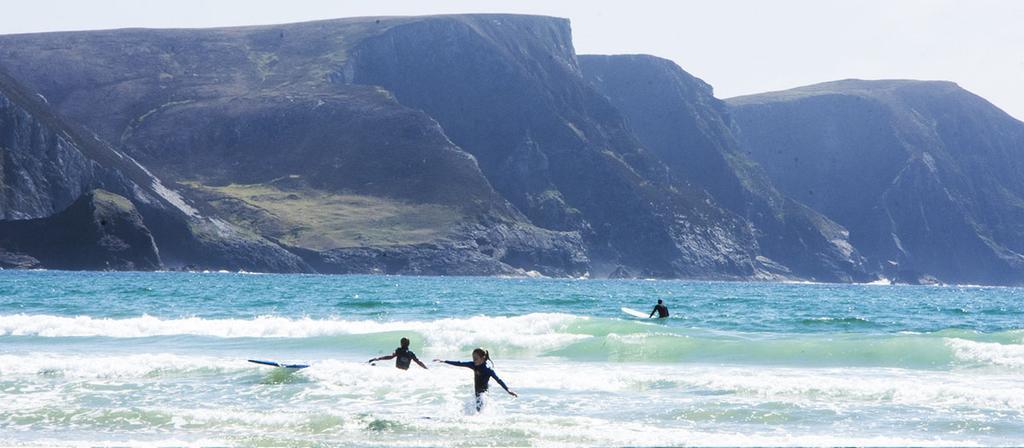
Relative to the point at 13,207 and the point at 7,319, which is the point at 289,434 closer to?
the point at 7,319

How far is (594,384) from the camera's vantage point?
30656 mm

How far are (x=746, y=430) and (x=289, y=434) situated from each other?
9.05 meters

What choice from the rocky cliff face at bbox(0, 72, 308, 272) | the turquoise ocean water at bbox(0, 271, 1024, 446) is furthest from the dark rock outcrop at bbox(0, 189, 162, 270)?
the turquoise ocean water at bbox(0, 271, 1024, 446)

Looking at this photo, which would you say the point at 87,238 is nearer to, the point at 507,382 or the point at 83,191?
the point at 83,191

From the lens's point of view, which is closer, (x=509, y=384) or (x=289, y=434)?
(x=289, y=434)

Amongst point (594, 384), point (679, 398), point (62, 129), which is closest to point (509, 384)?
point (594, 384)

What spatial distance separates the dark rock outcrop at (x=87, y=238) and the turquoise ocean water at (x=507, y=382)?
12229cm

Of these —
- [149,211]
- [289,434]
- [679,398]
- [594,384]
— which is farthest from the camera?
[149,211]

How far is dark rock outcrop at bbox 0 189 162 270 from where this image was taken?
167000 mm

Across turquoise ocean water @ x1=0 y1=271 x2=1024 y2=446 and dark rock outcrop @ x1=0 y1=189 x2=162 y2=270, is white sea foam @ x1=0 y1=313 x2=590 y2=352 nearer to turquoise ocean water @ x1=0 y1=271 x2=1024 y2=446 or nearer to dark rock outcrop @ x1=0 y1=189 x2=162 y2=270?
turquoise ocean water @ x1=0 y1=271 x2=1024 y2=446

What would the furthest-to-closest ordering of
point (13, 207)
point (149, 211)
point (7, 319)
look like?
1. point (149, 211)
2. point (13, 207)
3. point (7, 319)

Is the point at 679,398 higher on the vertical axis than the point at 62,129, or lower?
lower

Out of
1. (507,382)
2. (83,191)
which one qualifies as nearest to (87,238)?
(83,191)

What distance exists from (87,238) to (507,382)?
15233 cm
